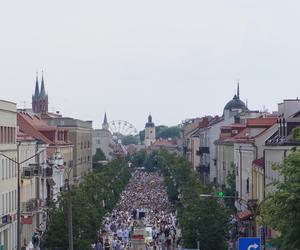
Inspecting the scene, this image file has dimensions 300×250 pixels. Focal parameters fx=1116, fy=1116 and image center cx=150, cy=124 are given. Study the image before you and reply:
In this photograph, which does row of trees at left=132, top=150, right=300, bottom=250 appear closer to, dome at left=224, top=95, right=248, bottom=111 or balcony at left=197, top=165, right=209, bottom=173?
balcony at left=197, top=165, right=209, bottom=173

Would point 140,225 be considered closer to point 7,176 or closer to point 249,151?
point 249,151

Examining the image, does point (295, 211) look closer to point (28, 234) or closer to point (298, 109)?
point (298, 109)

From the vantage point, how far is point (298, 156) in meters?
32.4

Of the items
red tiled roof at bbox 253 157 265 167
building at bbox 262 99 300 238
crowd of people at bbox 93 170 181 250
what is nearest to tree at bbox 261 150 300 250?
building at bbox 262 99 300 238

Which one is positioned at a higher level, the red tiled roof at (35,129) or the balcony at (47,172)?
the red tiled roof at (35,129)

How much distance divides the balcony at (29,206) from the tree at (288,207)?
45540 mm

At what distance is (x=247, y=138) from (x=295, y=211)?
50943 mm

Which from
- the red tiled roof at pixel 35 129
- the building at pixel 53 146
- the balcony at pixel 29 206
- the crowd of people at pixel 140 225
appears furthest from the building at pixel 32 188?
the crowd of people at pixel 140 225

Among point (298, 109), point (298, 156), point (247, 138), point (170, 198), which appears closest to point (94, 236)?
point (298, 109)

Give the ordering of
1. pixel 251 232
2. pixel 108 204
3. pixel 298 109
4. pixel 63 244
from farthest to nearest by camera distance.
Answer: pixel 108 204 → pixel 251 232 → pixel 298 109 → pixel 63 244

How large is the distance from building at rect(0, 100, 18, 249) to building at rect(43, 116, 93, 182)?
178 ft

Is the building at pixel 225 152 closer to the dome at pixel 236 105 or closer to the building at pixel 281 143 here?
the dome at pixel 236 105

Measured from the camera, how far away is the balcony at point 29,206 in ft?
252

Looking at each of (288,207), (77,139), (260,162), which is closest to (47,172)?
(260,162)
